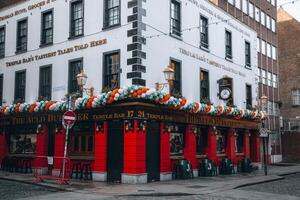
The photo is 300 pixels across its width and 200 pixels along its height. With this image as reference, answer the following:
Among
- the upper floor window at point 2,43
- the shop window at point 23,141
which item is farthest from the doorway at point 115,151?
the upper floor window at point 2,43

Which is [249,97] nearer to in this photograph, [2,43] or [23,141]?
[23,141]

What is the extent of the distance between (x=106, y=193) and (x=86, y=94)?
7.14 m

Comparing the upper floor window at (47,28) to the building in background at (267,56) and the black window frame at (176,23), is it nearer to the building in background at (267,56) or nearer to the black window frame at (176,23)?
the black window frame at (176,23)

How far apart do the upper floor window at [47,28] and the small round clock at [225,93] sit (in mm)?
10706

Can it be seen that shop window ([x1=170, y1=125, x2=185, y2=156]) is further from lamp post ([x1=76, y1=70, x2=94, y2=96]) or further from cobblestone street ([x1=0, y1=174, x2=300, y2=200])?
cobblestone street ([x1=0, y1=174, x2=300, y2=200])

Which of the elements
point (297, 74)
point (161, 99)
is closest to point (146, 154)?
point (161, 99)

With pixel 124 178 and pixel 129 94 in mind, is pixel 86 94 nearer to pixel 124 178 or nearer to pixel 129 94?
pixel 129 94

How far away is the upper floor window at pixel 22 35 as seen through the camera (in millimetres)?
25078

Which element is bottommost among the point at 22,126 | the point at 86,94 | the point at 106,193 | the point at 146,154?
the point at 106,193

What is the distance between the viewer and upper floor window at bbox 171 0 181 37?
2194 cm

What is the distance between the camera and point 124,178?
60.9 ft

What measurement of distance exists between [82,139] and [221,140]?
964 cm

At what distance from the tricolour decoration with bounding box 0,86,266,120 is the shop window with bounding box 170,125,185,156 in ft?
4.13

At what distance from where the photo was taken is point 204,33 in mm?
24906
